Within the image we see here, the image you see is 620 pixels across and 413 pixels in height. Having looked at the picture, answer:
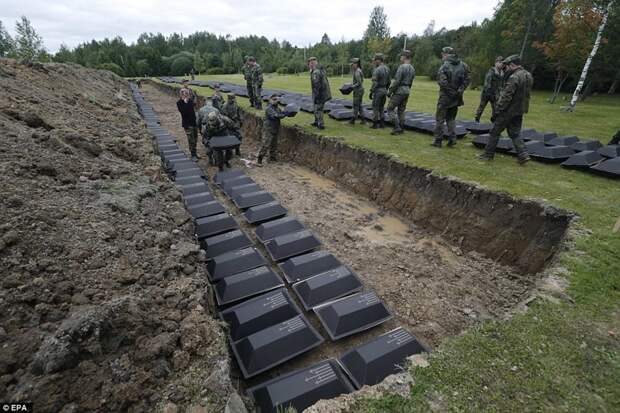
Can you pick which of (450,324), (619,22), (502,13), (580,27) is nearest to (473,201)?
(450,324)

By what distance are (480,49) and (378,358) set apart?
109 feet

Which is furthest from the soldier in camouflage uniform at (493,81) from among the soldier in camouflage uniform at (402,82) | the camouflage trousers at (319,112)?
the camouflage trousers at (319,112)

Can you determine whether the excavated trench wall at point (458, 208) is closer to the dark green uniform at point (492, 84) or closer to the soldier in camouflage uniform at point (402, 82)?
the soldier in camouflage uniform at point (402, 82)

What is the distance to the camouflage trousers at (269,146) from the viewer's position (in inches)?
357

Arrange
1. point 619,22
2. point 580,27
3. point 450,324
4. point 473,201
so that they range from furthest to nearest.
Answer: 1. point 619,22
2. point 580,27
3. point 473,201
4. point 450,324

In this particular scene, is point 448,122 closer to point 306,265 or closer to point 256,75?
point 306,265

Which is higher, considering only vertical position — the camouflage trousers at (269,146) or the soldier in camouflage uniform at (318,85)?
the soldier in camouflage uniform at (318,85)

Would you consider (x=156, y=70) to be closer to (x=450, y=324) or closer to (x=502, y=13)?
(x=502, y=13)

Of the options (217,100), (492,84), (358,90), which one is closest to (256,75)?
(217,100)

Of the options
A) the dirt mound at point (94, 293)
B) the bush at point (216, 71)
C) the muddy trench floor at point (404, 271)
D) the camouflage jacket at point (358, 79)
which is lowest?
the muddy trench floor at point (404, 271)

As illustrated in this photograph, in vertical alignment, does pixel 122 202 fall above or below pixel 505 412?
above

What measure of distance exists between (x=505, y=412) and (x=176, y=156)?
8.76 meters

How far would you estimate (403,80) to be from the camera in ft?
26.0

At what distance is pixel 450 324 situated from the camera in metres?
3.69
